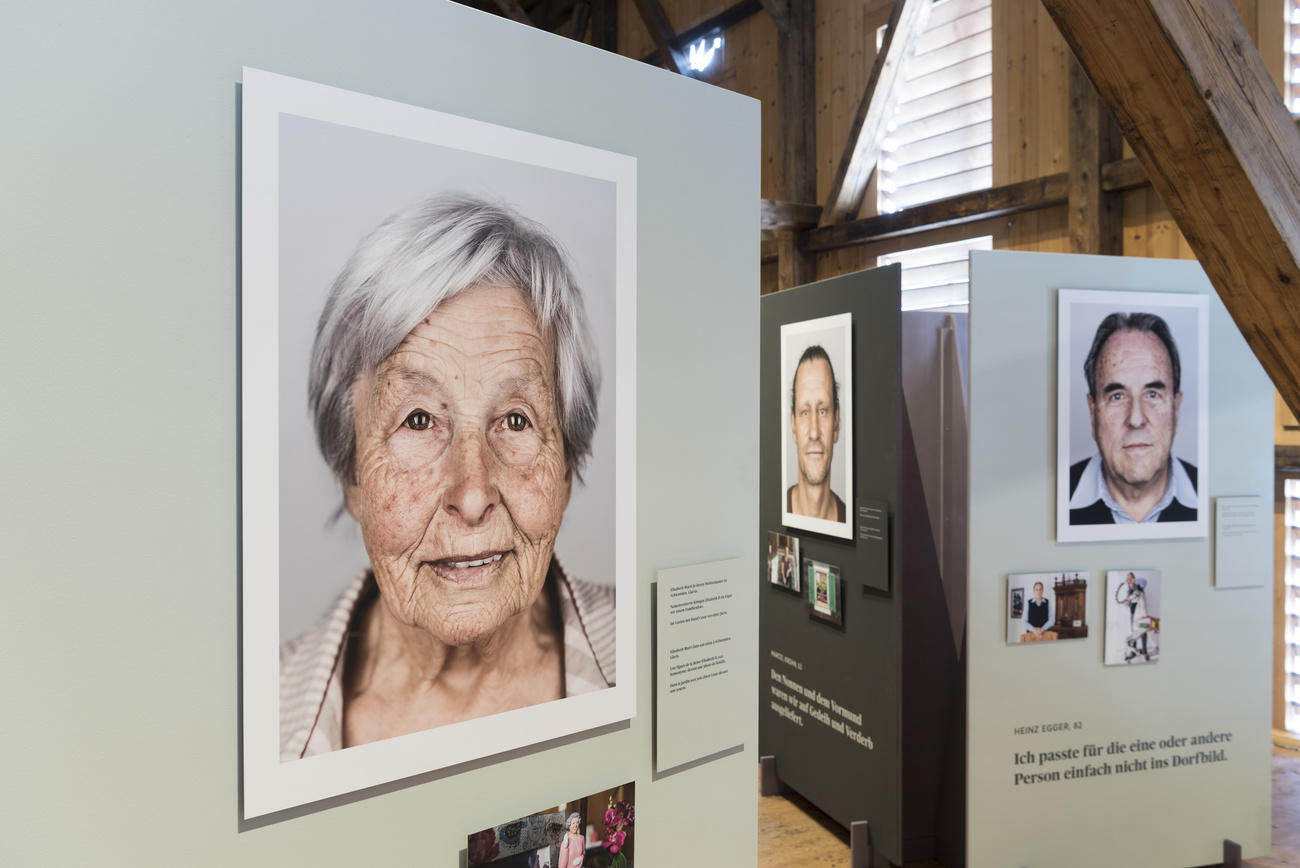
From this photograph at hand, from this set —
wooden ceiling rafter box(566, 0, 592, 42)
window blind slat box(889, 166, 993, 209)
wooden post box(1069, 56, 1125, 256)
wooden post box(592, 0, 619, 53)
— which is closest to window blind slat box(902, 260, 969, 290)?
window blind slat box(889, 166, 993, 209)

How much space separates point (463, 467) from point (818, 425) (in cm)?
246

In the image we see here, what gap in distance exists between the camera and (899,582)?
3.37 m

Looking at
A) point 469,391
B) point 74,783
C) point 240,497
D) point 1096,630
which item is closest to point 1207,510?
point 1096,630

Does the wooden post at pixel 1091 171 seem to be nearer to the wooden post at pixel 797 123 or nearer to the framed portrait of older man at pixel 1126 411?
the framed portrait of older man at pixel 1126 411

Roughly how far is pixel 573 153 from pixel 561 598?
91cm

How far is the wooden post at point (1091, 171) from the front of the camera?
4.88m

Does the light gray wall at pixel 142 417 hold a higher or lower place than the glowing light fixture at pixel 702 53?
lower

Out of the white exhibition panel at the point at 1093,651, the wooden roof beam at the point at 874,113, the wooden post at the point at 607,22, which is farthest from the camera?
the wooden post at the point at 607,22

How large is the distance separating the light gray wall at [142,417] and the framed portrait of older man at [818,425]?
2302mm

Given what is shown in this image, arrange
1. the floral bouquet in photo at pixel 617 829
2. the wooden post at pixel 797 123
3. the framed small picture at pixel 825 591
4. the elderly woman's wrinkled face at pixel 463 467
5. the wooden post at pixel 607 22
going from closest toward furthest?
the elderly woman's wrinkled face at pixel 463 467 → the floral bouquet in photo at pixel 617 829 → the framed small picture at pixel 825 591 → the wooden post at pixel 797 123 → the wooden post at pixel 607 22

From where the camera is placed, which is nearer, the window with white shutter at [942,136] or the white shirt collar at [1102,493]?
the white shirt collar at [1102,493]

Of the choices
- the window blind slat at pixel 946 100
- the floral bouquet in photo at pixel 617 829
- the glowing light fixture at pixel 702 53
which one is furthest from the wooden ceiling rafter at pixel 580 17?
the floral bouquet in photo at pixel 617 829

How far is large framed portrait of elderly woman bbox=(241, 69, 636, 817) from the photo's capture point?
1399mm

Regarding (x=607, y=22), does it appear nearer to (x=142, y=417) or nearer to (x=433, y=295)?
(x=433, y=295)
